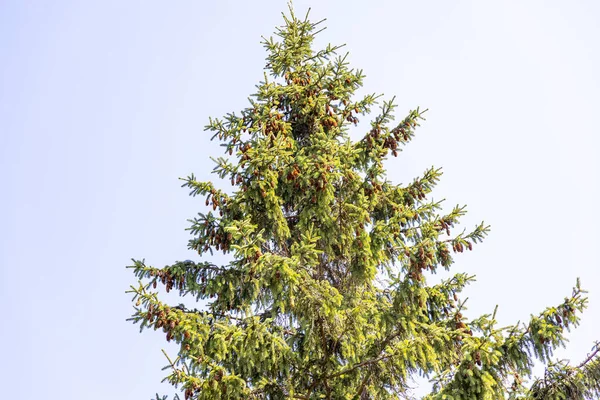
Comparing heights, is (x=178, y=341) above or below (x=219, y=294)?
below

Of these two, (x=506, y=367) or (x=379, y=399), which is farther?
(x=379, y=399)

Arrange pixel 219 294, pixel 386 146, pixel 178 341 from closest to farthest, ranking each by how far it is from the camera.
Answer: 1. pixel 178 341
2. pixel 219 294
3. pixel 386 146

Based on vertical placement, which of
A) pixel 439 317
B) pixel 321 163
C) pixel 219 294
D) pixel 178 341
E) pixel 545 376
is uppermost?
pixel 321 163

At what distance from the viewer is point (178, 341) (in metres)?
A: 8.66

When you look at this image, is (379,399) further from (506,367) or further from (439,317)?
(506,367)

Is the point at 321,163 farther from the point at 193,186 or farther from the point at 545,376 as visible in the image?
Result: the point at 545,376

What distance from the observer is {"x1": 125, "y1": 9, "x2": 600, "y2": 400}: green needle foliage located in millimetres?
7438

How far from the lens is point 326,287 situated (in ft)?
28.6

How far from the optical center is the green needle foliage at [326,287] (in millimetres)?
7438

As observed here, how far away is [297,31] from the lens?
1270 cm

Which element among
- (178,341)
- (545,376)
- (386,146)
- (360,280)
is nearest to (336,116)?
(386,146)

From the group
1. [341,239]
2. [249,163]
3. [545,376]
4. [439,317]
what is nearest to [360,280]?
[341,239]

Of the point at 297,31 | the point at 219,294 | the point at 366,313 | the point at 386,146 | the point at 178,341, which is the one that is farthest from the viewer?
the point at 297,31

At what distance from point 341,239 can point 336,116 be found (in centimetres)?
292
